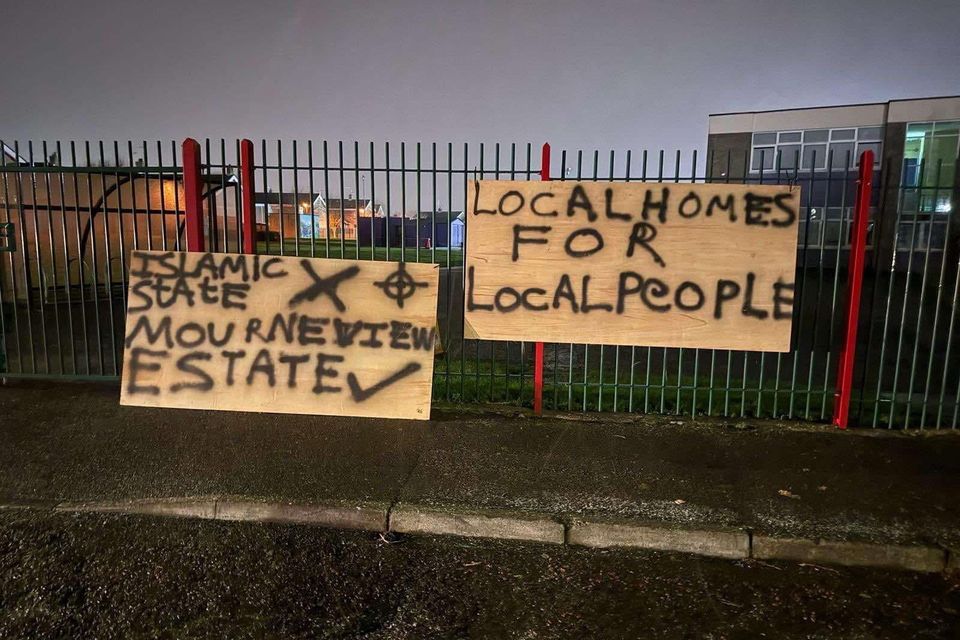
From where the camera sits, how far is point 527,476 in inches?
177

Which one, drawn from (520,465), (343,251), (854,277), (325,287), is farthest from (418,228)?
(854,277)

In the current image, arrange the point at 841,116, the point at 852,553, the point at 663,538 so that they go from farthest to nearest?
the point at 841,116 < the point at 663,538 < the point at 852,553

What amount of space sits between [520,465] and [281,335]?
7.45 ft

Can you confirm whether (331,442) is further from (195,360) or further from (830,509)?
(830,509)

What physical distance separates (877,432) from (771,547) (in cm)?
241

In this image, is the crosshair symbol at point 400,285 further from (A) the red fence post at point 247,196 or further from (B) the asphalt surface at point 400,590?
(B) the asphalt surface at point 400,590

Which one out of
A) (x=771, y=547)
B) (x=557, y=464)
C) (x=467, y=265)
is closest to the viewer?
(x=771, y=547)

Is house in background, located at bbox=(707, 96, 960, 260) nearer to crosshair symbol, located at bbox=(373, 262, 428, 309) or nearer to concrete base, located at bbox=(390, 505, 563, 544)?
crosshair symbol, located at bbox=(373, 262, 428, 309)

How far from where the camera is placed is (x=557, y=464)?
185 inches

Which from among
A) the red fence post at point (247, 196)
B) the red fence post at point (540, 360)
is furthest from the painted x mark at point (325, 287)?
the red fence post at point (540, 360)

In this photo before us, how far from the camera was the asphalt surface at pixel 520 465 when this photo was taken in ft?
13.2

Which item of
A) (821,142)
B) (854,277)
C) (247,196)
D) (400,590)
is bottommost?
(400,590)

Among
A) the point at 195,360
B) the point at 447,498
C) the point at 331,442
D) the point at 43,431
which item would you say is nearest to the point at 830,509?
the point at 447,498

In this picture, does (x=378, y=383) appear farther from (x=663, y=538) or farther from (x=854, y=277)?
(x=854, y=277)
